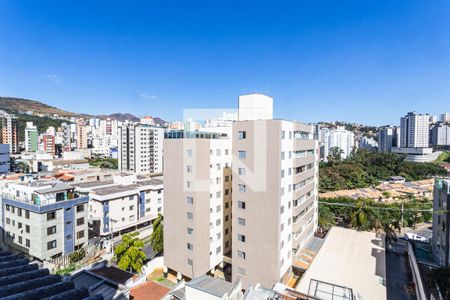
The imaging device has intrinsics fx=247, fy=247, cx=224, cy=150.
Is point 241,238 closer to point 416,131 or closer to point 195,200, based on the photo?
point 195,200

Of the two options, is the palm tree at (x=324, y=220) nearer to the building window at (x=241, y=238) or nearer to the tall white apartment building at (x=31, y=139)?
the building window at (x=241, y=238)

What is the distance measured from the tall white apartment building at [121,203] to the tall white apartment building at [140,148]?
2620 cm

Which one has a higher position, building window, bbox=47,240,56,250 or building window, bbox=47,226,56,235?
building window, bbox=47,226,56,235

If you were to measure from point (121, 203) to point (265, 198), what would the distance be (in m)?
19.9

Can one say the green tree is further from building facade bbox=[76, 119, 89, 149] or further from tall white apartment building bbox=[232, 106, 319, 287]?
building facade bbox=[76, 119, 89, 149]

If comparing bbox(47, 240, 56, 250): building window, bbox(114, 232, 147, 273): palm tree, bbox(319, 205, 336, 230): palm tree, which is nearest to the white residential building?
bbox(47, 240, 56, 250): building window

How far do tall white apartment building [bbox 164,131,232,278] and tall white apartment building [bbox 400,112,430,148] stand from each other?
11138 centimetres

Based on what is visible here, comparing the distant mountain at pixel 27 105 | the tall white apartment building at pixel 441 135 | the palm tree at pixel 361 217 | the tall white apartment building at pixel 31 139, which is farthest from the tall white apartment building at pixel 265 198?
the distant mountain at pixel 27 105

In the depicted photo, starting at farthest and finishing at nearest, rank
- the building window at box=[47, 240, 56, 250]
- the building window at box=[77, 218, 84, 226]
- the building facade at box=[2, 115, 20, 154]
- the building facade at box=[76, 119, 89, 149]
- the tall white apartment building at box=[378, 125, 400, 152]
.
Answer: the tall white apartment building at box=[378, 125, 400, 152], the building facade at box=[76, 119, 89, 149], the building facade at box=[2, 115, 20, 154], the building window at box=[77, 218, 84, 226], the building window at box=[47, 240, 56, 250]

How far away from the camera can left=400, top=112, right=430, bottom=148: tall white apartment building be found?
9994cm

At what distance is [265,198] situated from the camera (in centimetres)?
1603

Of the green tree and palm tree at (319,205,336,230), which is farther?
palm tree at (319,205,336,230)

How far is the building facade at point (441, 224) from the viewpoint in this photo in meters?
14.8

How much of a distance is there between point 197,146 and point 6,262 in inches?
543
